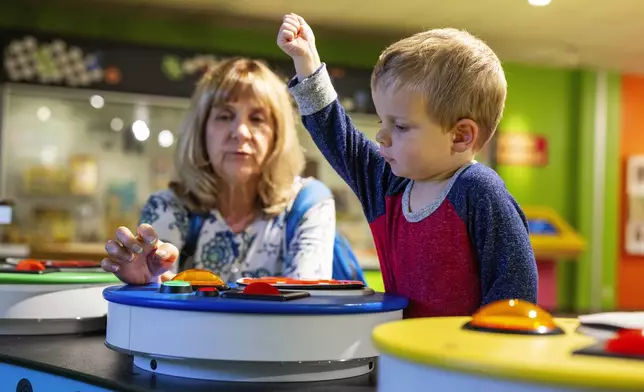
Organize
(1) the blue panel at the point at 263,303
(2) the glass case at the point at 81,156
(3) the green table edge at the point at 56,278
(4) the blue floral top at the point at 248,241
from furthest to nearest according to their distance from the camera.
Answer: (2) the glass case at the point at 81,156 < (4) the blue floral top at the point at 248,241 < (3) the green table edge at the point at 56,278 < (1) the blue panel at the point at 263,303

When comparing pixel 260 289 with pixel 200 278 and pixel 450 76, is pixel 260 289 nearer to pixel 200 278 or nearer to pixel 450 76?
pixel 200 278

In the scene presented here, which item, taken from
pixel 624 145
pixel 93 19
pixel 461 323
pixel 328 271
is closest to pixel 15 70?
pixel 93 19

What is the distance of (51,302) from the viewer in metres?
1.34

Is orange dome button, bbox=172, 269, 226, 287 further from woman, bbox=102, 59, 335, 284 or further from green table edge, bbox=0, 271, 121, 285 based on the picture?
woman, bbox=102, 59, 335, 284

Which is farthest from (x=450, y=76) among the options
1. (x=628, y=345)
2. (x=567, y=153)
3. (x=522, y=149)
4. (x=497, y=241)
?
(x=567, y=153)

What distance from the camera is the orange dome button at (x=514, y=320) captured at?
760 mm

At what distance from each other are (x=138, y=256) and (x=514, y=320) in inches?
25.5

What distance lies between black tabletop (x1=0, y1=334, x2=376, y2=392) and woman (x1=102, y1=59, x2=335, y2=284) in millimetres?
436

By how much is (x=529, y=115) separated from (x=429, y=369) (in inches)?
276

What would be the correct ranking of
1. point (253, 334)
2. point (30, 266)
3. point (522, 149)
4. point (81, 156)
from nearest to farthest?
point (253, 334) → point (30, 266) → point (81, 156) → point (522, 149)

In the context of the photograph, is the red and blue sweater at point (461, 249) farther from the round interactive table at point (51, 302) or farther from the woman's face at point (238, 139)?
the woman's face at point (238, 139)

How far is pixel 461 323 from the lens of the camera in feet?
2.68

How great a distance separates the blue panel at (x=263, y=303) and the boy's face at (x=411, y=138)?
0.57ft

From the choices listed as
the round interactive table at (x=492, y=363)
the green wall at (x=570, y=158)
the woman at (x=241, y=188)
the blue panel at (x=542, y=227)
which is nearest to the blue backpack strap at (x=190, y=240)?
the woman at (x=241, y=188)
